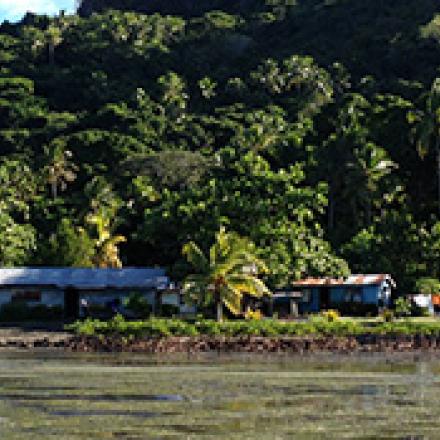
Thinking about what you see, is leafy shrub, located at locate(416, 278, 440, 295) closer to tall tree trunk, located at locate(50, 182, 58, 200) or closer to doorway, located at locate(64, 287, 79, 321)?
doorway, located at locate(64, 287, 79, 321)

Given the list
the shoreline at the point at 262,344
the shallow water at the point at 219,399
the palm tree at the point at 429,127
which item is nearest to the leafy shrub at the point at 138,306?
the shoreline at the point at 262,344

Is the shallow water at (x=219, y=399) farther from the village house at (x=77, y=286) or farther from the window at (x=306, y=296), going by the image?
the window at (x=306, y=296)

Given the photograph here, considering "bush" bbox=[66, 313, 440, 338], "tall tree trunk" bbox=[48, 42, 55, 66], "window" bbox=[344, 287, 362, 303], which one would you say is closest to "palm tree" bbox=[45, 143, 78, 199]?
"window" bbox=[344, 287, 362, 303]

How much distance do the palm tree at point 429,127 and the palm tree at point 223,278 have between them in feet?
67.3

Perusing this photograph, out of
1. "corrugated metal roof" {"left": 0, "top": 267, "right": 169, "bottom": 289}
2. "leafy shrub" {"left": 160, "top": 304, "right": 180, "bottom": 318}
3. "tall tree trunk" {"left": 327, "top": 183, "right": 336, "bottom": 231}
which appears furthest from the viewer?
"tall tree trunk" {"left": 327, "top": 183, "right": 336, "bottom": 231}

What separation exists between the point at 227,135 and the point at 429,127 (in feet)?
146

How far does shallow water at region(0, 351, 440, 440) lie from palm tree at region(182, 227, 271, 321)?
12.8 metres

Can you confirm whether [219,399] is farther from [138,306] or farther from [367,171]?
[367,171]

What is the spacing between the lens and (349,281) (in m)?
52.0

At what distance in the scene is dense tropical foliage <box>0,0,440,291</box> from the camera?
172ft

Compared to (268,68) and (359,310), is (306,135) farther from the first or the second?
(268,68)

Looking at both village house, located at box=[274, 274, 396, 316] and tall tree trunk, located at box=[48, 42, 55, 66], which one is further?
tall tree trunk, located at box=[48, 42, 55, 66]

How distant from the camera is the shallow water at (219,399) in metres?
15.7

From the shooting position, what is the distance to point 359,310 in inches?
1992
